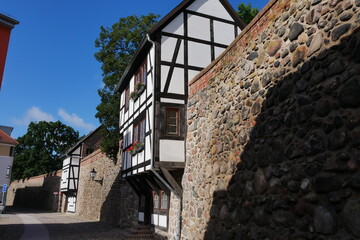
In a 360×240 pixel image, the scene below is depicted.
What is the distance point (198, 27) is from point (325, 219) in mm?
8407

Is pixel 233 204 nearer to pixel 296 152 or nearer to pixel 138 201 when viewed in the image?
pixel 296 152

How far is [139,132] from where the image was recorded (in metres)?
11.4

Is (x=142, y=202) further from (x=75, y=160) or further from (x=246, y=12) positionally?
(x=75, y=160)

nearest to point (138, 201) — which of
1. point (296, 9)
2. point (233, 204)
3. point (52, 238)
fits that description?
point (52, 238)

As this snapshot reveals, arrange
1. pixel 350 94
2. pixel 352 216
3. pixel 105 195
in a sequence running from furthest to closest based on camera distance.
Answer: pixel 105 195
pixel 350 94
pixel 352 216

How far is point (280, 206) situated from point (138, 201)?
9.59 m

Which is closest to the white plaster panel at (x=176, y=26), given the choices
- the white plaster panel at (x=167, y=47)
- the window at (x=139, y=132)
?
the white plaster panel at (x=167, y=47)

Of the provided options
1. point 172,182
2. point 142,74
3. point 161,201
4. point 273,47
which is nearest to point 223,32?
point 142,74

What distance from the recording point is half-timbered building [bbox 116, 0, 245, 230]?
30.5 feet

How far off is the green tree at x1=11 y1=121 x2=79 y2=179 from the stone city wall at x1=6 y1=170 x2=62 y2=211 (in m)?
2.07

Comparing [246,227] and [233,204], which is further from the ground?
[233,204]

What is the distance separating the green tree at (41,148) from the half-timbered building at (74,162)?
54.7ft

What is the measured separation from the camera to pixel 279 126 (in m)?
4.77

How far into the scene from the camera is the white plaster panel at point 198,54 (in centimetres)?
1037
